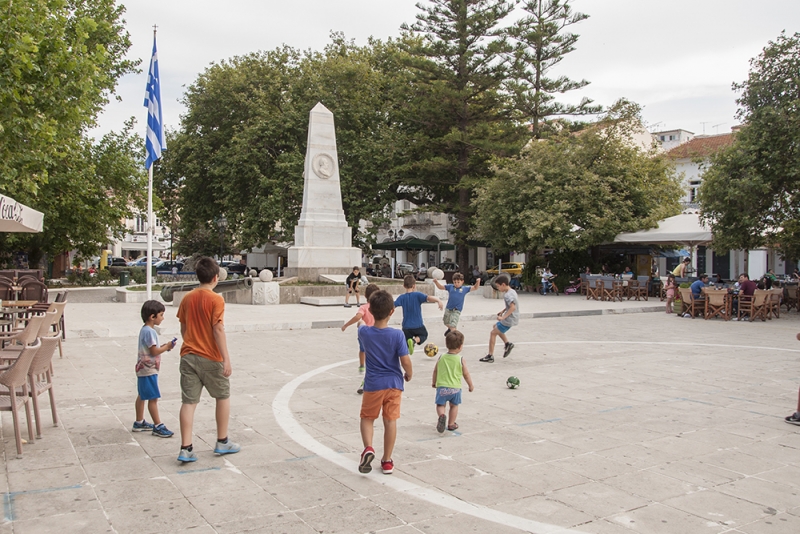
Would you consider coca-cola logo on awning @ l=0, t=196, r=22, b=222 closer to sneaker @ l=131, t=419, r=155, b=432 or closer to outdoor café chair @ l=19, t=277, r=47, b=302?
outdoor café chair @ l=19, t=277, r=47, b=302

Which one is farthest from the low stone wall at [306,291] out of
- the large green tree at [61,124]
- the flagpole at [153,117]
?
the large green tree at [61,124]

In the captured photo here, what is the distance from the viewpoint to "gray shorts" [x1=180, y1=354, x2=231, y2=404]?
5.18m

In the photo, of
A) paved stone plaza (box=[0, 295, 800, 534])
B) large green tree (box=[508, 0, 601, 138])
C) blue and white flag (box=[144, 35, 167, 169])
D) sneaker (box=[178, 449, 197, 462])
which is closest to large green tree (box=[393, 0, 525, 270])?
large green tree (box=[508, 0, 601, 138])

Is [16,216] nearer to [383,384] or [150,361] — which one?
[150,361]

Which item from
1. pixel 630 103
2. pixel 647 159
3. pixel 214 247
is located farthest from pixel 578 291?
pixel 214 247

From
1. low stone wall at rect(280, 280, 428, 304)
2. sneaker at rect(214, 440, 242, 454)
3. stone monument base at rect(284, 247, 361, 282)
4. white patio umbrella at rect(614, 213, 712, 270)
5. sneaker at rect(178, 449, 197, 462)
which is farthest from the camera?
stone monument base at rect(284, 247, 361, 282)

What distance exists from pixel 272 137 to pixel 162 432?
105ft

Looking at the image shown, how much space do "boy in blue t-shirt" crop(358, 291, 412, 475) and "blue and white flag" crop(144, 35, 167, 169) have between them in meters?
12.7

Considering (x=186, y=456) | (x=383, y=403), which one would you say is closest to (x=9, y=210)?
(x=186, y=456)

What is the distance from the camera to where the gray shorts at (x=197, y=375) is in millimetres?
5184

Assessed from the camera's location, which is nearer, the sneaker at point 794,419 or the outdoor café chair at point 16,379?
the outdoor café chair at point 16,379

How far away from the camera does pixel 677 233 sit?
25.0m

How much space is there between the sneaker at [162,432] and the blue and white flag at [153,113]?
11.3 meters

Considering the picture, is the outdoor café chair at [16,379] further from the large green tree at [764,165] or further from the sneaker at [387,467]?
the large green tree at [764,165]
